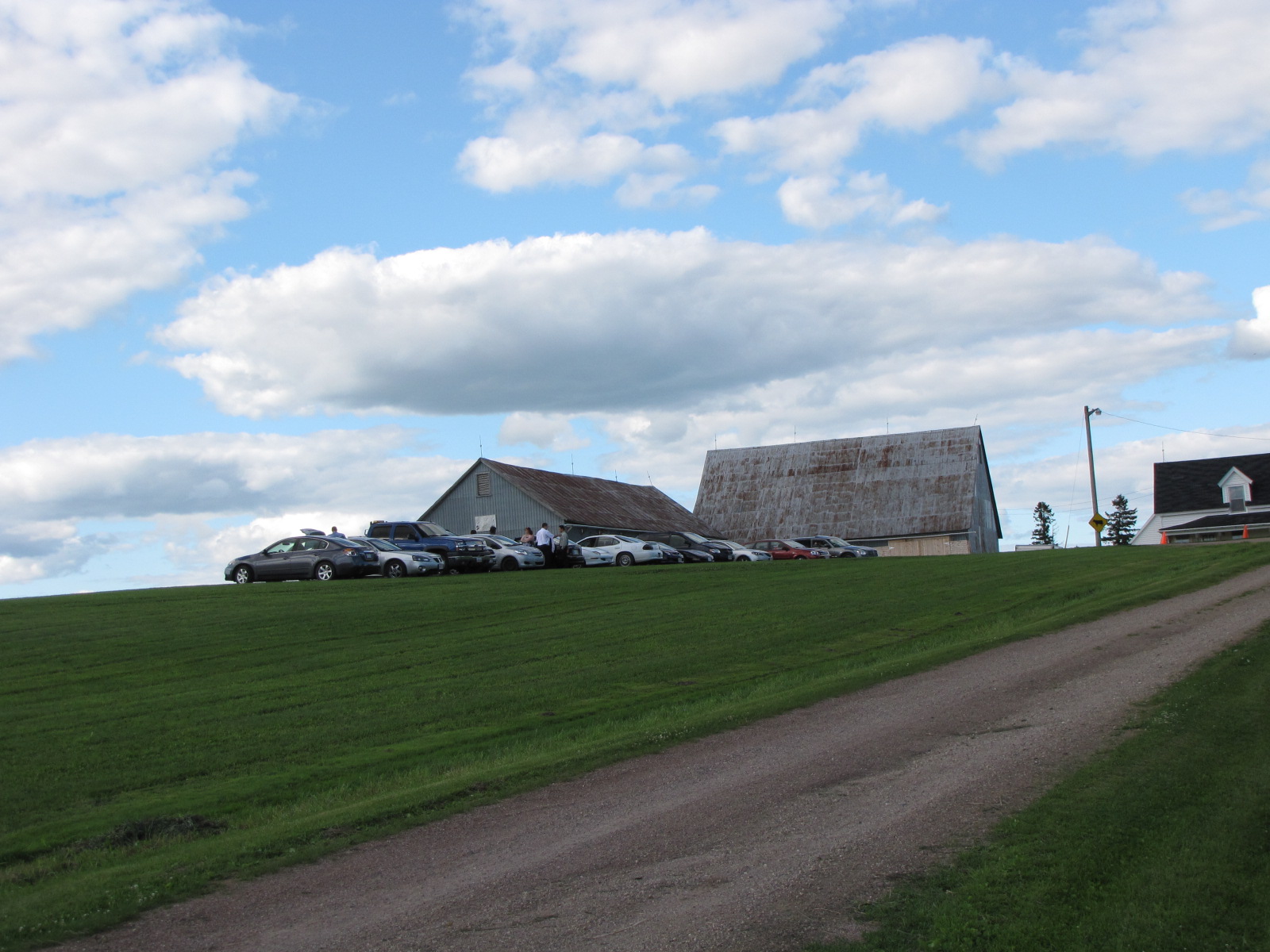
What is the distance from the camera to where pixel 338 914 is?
674 cm

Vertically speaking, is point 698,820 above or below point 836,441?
below

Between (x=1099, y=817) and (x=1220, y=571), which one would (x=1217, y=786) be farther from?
(x=1220, y=571)

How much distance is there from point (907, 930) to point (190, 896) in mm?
4640

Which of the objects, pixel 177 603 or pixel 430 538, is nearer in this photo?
pixel 177 603

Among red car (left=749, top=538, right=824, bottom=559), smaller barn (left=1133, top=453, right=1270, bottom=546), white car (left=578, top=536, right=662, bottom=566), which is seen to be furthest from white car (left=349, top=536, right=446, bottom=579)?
smaller barn (left=1133, top=453, right=1270, bottom=546)

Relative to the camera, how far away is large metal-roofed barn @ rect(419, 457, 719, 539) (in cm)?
5472

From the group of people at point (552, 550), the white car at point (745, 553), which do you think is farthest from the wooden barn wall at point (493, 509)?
the group of people at point (552, 550)

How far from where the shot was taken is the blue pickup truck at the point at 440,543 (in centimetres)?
3716

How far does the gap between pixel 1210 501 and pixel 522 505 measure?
127ft

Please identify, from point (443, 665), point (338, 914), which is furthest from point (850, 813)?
point (443, 665)

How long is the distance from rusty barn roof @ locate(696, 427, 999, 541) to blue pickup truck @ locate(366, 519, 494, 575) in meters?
29.7

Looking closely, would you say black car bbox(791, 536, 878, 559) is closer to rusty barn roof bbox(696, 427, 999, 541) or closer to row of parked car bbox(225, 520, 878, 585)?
row of parked car bbox(225, 520, 878, 585)

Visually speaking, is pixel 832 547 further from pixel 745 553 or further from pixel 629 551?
pixel 629 551

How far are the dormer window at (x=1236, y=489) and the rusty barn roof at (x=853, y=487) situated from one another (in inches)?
511
